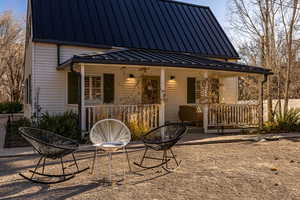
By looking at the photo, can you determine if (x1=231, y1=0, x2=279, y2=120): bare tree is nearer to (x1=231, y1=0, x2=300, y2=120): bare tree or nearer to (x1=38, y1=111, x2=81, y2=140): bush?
(x1=231, y1=0, x2=300, y2=120): bare tree

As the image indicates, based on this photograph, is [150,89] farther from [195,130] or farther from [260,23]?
[260,23]

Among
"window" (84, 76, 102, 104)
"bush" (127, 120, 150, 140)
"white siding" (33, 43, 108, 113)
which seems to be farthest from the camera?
"window" (84, 76, 102, 104)

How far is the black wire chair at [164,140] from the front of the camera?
4895 millimetres

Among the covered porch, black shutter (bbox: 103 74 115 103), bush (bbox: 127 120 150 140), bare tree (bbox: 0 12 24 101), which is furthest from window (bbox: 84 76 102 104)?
bare tree (bbox: 0 12 24 101)

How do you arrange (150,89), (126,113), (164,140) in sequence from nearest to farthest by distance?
1. (164,140)
2. (126,113)
3. (150,89)

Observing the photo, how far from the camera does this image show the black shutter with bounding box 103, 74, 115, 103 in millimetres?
10461

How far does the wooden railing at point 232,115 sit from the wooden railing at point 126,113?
7.12ft

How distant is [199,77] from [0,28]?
873 inches

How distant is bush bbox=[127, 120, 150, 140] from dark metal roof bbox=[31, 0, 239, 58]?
3.90m

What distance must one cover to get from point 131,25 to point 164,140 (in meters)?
7.90

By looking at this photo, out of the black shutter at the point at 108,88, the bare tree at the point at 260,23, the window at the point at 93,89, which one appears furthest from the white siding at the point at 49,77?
the bare tree at the point at 260,23

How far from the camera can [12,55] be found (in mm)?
24250

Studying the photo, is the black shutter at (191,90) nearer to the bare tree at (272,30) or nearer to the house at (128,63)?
the house at (128,63)

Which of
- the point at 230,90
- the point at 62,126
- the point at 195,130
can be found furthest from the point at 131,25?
the point at 62,126
